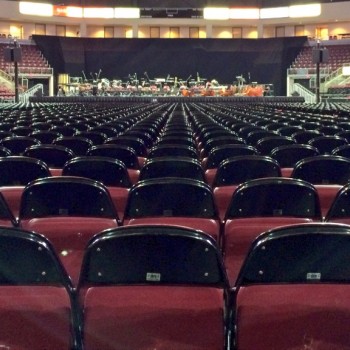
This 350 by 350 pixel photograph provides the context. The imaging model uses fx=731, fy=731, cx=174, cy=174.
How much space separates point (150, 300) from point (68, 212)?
1.56 m

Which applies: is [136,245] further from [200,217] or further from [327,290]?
[200,217]

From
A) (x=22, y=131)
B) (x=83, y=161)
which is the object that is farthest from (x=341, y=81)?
(x=83, y=161)

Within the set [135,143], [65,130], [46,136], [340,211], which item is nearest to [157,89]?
[65,130]

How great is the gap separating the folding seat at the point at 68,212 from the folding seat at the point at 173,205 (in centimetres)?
14

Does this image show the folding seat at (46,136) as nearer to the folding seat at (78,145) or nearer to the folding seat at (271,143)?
the folding seat at (78,145)

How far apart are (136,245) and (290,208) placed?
5.43 feet

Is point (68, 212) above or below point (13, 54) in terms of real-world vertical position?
below

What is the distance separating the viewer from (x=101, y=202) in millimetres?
4148

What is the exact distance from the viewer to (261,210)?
4.16 meters

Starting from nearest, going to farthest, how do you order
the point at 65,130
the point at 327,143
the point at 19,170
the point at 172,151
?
the point at 19,170, the point at 172,151, the point at 327,143, the point at 65,130

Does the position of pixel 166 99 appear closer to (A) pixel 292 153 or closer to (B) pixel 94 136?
(B) pixel 94 136

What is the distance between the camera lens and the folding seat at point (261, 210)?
158 inches

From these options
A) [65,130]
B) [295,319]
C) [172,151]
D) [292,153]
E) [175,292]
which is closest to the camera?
[295,319]

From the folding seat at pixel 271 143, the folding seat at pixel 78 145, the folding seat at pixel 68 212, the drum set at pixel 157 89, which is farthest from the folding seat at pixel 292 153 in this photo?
the drum set at pixel 157 89
